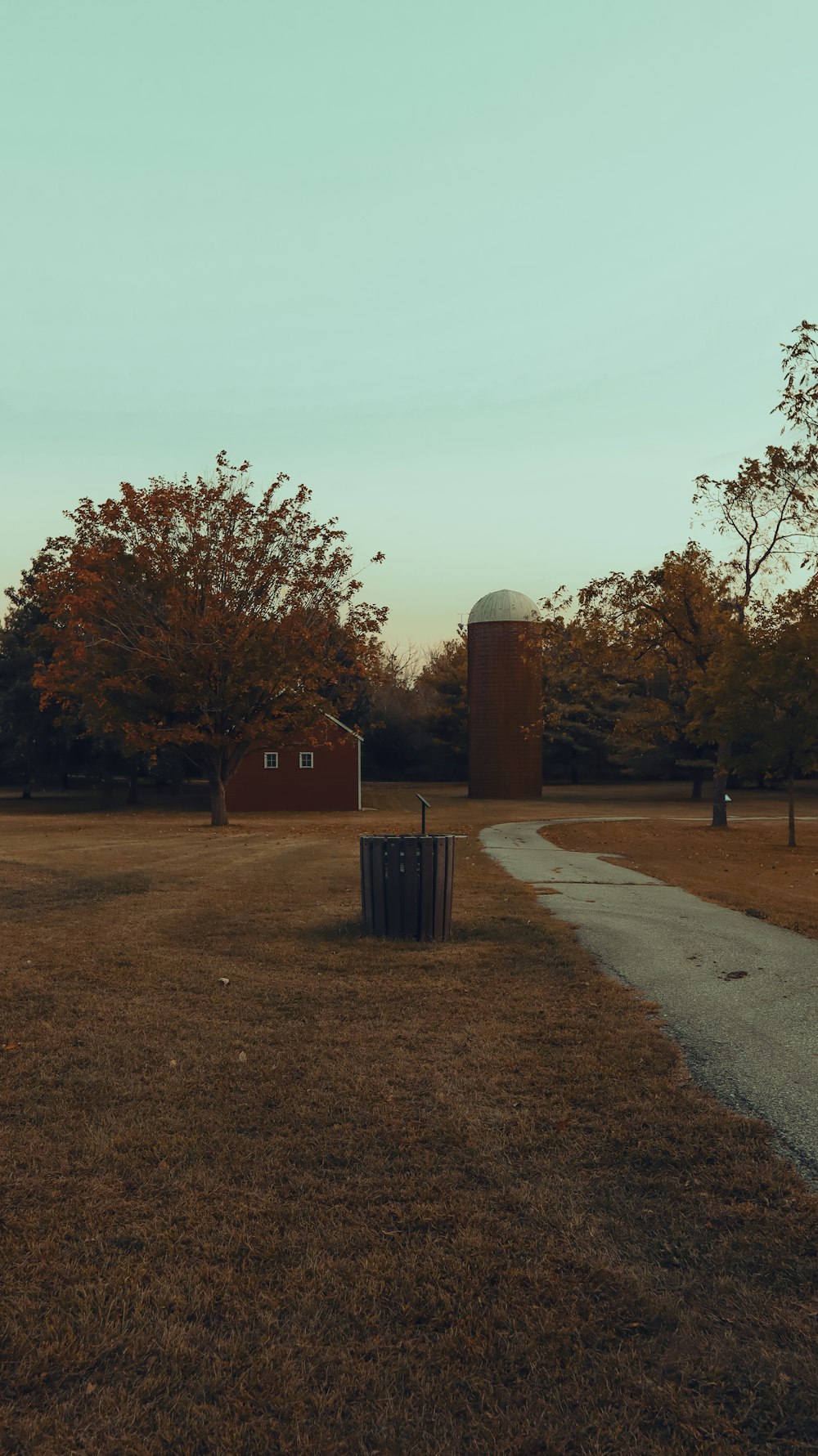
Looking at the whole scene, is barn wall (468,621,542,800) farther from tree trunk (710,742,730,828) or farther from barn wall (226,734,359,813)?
tree trunk (710,742,730,828)

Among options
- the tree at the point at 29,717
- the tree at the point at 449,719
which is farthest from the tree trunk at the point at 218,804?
the tree at the point at 449,719

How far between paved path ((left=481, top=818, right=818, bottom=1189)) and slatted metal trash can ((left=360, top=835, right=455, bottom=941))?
1471 mm

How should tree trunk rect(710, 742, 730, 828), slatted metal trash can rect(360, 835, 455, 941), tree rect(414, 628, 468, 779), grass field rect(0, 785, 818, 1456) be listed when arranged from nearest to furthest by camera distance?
grass field rect(0, 785, 818, 1456), slatted metal trash can rect(360, 835, 455, 941), tree trunk rect(710, 742, 730, 828), tree rect(414, 628, 468, 779)

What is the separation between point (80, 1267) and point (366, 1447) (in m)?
1.40

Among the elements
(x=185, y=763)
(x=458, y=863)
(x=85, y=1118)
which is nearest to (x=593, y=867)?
(x=458, y=863)

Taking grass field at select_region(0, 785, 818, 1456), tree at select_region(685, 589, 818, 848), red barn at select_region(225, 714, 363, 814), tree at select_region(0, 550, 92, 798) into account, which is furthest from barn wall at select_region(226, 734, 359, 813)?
grass field at select_region(0, 785, 818, 1456)

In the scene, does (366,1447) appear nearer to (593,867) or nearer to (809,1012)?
(809,1012)

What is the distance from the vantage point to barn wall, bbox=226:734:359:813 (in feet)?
158

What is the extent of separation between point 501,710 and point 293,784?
12.4 m

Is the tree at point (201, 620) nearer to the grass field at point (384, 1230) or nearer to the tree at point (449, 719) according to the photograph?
the grass field at point (384, 1230)

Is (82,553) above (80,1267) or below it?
above

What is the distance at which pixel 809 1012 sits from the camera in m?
7.34

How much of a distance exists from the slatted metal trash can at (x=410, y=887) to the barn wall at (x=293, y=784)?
3768cm

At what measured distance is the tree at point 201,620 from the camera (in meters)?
32.8
